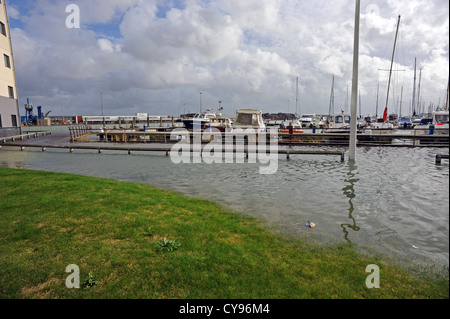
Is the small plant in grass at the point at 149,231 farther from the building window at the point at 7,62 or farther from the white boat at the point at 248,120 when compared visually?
the building window at the point at 7,62

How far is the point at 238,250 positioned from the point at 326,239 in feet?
8.17

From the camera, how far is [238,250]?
17.9ft

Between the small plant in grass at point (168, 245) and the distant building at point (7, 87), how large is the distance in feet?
135

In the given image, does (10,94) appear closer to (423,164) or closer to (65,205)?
(65,205)

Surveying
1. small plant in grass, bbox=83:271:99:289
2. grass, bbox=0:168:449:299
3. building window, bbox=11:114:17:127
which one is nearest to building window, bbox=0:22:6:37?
building window, bbox=11:114:17:127

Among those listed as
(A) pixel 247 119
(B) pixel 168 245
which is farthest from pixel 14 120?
(B) pixel 168 245

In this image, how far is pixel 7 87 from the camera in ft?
122

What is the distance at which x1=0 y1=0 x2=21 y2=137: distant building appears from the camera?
3600 cm

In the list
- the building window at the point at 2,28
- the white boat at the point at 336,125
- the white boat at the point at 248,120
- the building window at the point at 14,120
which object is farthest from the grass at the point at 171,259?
the building window at the point at 2,28

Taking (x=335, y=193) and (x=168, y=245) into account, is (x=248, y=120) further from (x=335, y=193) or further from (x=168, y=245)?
(x=168, y=245)

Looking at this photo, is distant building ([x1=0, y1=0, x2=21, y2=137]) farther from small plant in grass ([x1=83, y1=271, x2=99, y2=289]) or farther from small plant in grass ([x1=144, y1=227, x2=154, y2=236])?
small plant in grass ([x1=83, y1=271, x2=99, y2=289])

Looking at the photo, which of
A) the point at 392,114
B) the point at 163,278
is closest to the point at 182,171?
the point at 163,278

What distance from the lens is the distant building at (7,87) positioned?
36.0 metres

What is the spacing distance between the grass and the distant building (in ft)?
124
